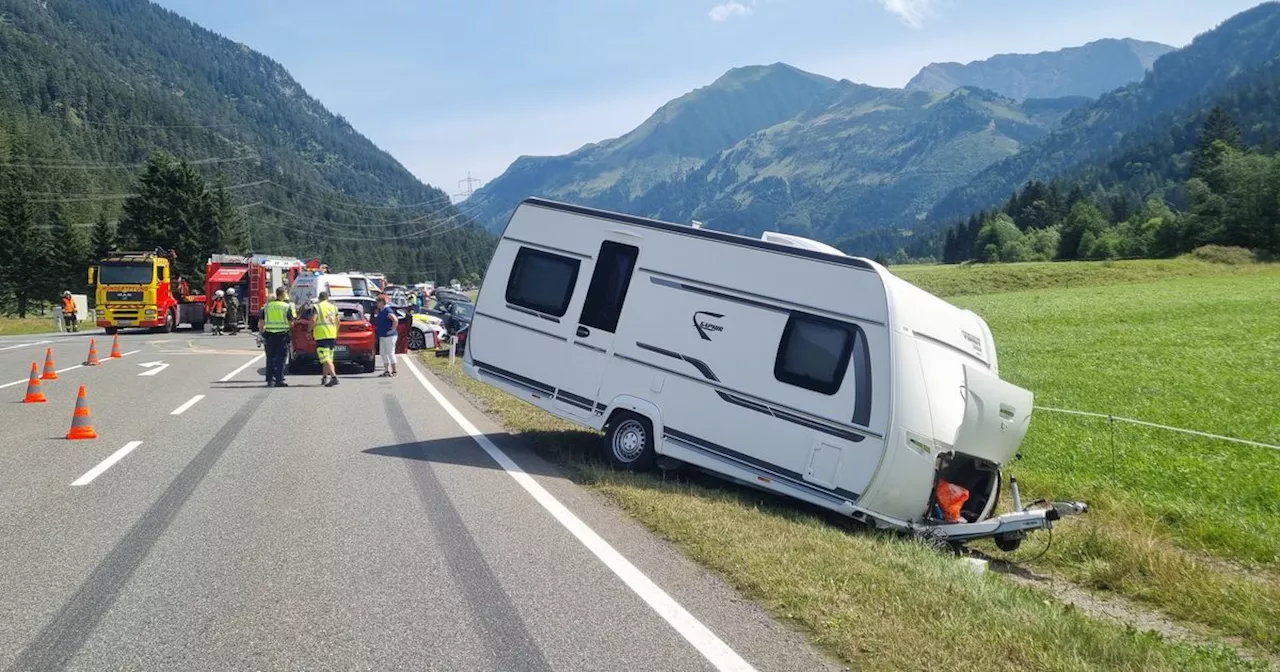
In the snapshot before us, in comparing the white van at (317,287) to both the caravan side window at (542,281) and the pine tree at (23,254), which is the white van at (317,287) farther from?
the pine tree at (23,254)

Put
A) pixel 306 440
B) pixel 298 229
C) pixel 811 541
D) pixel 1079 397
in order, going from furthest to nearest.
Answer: pixel 298 229, pixel 1079 397, pixel 306 440, pixel 811 541

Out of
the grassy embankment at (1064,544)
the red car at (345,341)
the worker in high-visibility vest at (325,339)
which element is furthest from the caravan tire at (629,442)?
the red car at (345,341)

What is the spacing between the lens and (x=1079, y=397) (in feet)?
61.7

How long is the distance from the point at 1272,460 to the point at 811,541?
8.27 meters

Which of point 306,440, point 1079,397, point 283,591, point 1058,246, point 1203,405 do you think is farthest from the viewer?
point 1058,246

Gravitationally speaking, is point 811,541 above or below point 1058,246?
below

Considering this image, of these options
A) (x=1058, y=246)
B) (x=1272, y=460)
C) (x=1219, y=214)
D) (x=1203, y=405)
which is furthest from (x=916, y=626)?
(x=1058, y=246)

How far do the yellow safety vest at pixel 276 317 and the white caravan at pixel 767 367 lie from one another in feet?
25.4

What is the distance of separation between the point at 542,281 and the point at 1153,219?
113m

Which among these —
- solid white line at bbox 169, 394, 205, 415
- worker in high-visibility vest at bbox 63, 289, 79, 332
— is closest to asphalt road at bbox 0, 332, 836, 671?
solid white line at bbox 169, 394, 205, 415

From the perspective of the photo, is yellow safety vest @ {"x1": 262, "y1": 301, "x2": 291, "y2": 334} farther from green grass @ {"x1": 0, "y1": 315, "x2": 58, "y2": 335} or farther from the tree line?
the tree line

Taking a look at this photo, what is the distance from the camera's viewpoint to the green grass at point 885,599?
480 cm

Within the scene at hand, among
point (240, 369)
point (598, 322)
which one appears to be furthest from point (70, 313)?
Answer: point (598, 322)

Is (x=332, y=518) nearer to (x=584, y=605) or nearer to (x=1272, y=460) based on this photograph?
(x=584, y=605)
